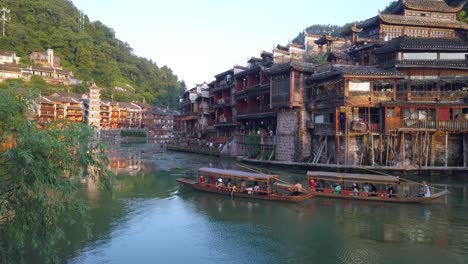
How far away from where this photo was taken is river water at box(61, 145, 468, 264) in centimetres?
1606

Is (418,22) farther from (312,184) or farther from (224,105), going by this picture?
(312,184)

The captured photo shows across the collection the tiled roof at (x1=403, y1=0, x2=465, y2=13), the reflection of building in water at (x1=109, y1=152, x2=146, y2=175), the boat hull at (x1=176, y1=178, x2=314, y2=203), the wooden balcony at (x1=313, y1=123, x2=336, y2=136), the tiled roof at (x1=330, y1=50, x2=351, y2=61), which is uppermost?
the tiled roof at (x1=403, y1=0, x2=465, y2=13)

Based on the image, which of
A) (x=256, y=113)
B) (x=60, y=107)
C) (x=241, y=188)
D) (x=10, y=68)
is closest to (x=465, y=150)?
(x=241, y=188)

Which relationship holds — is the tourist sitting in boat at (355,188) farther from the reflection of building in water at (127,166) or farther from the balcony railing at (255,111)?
the reflection of building in water at (127,166)

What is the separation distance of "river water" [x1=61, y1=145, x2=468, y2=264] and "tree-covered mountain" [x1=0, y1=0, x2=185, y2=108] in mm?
88769

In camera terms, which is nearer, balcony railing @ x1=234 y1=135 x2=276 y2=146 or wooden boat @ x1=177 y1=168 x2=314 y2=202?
wooden boat @ x1=177 y1=168 x2=314 y2=202

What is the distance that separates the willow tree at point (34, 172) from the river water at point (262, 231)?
549 cm

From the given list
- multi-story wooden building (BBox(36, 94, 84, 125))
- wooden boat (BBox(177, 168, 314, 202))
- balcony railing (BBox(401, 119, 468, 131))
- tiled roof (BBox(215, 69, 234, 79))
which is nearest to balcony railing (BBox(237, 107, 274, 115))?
tiled roof (BBox(215, 69, 234, 79))

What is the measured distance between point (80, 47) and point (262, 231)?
108313mm

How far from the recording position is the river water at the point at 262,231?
16.1 m

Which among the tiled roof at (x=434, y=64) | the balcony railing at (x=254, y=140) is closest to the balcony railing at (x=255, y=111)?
the balcony railing at (x=254, y=140)

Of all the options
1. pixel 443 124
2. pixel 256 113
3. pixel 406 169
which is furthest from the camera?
pixel 256 113

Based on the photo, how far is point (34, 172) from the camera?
30.9ft

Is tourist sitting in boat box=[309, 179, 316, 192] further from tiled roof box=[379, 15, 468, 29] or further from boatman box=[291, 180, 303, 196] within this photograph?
tiled roof box=[379, 15, 468, 29]
